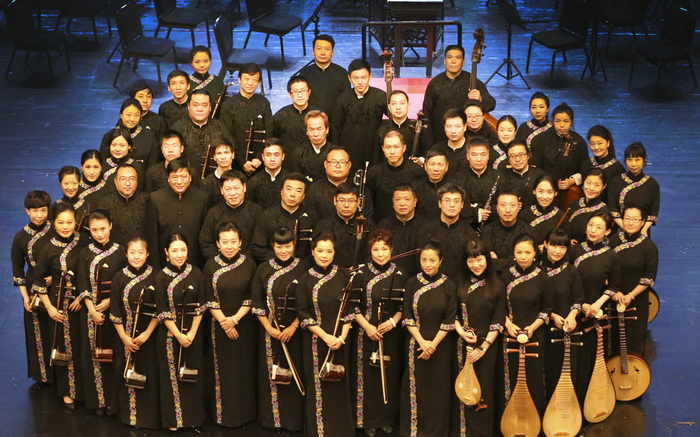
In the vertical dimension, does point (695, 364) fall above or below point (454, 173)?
below

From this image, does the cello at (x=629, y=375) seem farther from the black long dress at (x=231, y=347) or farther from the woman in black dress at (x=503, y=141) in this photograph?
the black long dress at (x=231, y=347)

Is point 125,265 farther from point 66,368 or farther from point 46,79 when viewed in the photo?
point 46,79

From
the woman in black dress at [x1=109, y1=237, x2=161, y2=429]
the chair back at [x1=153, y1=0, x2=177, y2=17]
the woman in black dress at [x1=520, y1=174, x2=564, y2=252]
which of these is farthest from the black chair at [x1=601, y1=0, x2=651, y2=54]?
the woman in black dress at [x1=109, y1=237, x2=161, y2=429]

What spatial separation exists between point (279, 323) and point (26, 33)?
5851 millimetres

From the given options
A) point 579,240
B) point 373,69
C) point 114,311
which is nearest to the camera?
point 114,311

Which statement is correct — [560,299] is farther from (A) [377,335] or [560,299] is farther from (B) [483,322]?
(A) [377,335]

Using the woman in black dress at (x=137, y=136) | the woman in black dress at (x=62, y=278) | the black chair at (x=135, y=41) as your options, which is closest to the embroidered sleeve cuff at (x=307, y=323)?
the woman in black dress at (x=62, y=278)

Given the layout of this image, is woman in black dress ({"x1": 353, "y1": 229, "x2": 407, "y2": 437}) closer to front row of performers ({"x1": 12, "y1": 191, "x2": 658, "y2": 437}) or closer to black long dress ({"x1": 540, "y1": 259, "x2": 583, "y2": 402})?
front row of performers ({"x1": 12, "y1": 191, "x2": 658, "y2": 437})

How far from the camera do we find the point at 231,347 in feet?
20.3

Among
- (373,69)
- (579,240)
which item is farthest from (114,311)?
(373,69)

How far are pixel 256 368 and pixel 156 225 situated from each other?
44.0 inches

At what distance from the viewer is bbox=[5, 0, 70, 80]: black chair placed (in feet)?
34.7

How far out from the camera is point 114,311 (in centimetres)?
605

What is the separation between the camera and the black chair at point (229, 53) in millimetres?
9586
